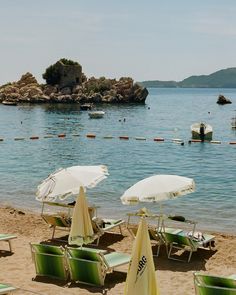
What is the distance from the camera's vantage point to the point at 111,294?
36.8ft

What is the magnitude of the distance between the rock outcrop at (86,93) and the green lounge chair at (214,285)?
5546 inches

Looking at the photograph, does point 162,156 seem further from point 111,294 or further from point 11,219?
point 111,294

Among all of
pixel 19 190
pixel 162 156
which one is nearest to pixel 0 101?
pixel 162 156

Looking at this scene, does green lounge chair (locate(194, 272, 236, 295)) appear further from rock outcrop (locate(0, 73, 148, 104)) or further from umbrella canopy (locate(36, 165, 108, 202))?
rock outcrop (locate(0, 73, 148, 104))

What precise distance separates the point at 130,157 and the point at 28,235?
27086 mm

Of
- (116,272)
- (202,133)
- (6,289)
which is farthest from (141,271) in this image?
(202,133)

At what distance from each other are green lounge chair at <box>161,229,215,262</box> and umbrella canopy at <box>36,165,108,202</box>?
96.8 inches

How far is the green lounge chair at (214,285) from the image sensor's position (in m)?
9.75

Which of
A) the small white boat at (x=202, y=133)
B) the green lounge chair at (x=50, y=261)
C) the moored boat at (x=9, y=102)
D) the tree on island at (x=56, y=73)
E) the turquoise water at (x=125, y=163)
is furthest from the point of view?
the tree on island at (x=56, y=73)

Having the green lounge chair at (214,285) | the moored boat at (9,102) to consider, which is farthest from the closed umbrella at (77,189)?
the moored boat at (9,102)

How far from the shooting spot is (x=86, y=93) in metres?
156

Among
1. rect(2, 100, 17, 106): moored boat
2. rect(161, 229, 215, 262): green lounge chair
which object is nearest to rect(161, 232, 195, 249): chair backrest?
rect(161, 229, 215, 262): green lounge chair

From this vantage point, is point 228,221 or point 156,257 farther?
point 228,221

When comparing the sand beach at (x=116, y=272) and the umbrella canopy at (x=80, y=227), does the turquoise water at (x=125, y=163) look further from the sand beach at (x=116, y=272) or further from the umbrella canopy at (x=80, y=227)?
the umbrella canopy at (x=80, y=227)
